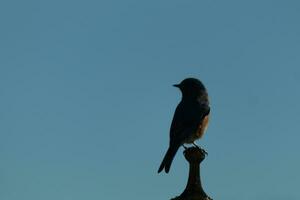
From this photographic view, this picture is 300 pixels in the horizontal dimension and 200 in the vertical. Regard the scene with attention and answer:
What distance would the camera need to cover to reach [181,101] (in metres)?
13.0

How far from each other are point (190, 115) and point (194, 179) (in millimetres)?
6387

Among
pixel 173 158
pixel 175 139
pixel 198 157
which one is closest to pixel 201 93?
pixel 175 139

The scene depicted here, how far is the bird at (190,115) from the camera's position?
1188 cm

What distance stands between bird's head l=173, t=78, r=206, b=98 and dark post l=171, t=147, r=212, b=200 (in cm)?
663

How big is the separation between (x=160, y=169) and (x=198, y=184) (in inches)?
152

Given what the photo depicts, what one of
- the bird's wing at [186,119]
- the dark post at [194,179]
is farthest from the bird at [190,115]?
the dark post at [194,179]

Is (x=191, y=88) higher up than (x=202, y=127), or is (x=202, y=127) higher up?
(x=191, y=88)

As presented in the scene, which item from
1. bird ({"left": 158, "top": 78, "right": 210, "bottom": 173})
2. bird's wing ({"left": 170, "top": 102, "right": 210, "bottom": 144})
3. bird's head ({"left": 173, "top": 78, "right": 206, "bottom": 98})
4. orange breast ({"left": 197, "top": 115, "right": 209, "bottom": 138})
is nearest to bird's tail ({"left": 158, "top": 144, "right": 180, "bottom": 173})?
bird ({"left": 158, "top": 78, "right": 210, "bottom": 173})

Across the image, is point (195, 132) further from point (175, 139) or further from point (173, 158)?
point (173, 158)

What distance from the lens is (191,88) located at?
13070mm

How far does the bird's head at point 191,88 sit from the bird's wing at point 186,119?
0.76 ft

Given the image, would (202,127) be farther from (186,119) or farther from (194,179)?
(194,179)

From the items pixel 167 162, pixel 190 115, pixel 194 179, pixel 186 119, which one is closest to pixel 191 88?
pixel 190 115

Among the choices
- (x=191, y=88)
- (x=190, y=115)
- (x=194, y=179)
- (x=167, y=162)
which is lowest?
(x=194, y=179)
